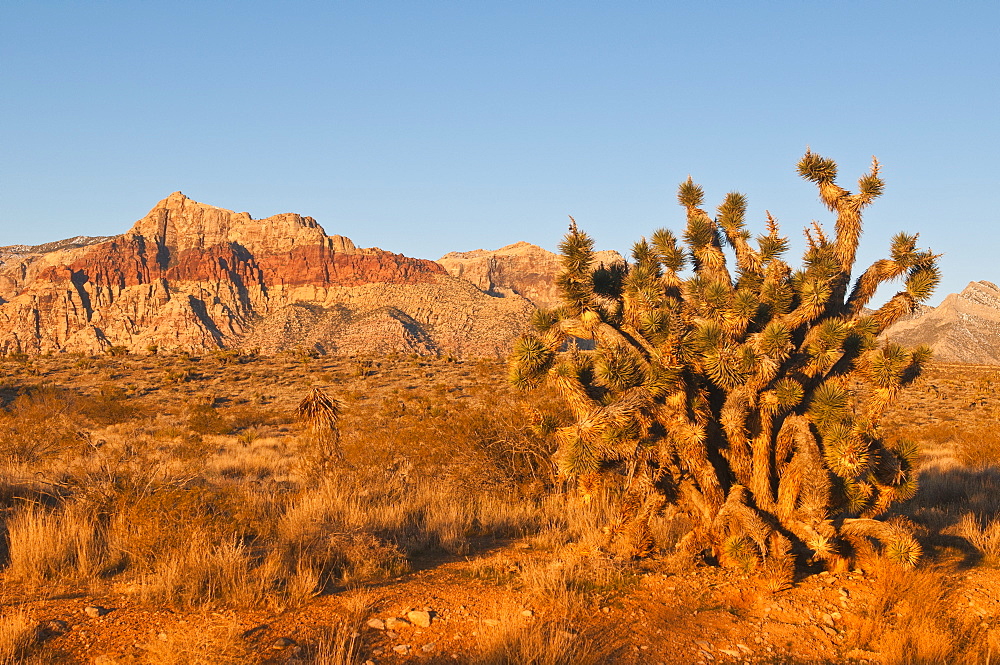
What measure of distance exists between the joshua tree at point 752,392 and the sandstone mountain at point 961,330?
210ft

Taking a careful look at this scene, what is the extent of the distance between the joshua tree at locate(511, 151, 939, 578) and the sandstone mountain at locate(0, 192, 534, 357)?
87.2 meters

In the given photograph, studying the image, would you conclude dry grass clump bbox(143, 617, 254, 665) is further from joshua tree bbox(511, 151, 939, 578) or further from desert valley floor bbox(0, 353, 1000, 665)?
joshua tree bbox(511, 151, 939, 578)

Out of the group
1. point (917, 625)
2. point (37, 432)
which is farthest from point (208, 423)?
point (917, 625)

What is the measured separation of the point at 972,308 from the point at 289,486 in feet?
302

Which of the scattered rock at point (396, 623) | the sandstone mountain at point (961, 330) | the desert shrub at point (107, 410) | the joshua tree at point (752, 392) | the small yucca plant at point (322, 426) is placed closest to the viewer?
the scattered rock at point (396, 623)


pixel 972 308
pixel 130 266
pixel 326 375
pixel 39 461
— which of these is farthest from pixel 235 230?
pixel 39 461

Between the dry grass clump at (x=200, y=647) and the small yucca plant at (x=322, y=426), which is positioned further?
the small yucca plant at (x=322, y=426)

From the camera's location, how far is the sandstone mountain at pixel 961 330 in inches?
2675

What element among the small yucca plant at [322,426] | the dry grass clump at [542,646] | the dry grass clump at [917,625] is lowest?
the dry grass clump at [917,625]

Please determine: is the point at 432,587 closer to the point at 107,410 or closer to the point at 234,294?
the point at 107,410

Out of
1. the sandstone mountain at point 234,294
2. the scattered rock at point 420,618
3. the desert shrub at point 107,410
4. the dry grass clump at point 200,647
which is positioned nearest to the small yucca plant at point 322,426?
the scattered rock at point 420,618

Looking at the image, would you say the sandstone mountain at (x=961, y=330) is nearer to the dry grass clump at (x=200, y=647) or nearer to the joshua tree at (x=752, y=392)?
the joshua tree at (x=752, y=392)

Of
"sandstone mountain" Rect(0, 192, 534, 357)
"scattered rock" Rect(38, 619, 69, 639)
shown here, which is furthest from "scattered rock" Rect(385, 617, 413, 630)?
"sandstone mountain" Rect(0, 192, 534, 357)

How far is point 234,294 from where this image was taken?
5802 inches
